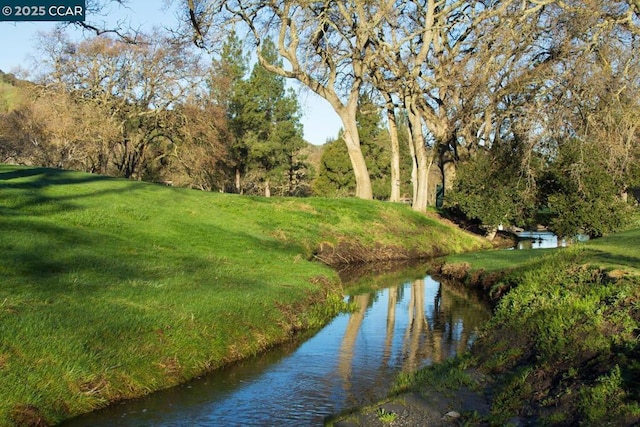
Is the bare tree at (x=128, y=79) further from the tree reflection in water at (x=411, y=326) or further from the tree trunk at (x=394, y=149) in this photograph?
the tree reflection in water at (x=411, y=326)

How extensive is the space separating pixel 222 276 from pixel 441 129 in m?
30.9

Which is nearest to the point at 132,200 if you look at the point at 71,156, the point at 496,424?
the point at 496,424

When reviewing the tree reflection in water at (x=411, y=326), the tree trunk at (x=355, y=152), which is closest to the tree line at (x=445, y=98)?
the tree trunk at (x=355, y=152)

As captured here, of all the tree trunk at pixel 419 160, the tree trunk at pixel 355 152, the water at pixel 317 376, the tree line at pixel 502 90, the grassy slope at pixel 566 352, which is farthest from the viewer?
the tree trunk at pixel 419 160

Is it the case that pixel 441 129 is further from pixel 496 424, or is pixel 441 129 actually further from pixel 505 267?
pixel 496 424

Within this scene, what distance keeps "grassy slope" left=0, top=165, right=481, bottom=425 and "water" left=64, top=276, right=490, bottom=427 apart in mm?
485

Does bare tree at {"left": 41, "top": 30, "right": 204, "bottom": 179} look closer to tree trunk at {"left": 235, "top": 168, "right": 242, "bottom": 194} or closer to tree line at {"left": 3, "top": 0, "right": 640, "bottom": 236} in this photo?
tree line at {"left": 3, "top": 0, "right": 640, "bottom": 236}

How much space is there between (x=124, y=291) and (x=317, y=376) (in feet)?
14.3

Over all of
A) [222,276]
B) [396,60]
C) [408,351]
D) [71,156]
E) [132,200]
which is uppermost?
[396,60]

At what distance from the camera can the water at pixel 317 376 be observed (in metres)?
9.78

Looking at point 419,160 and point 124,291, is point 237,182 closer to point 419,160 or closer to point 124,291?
point 419,160

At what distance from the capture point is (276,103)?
76.2 m

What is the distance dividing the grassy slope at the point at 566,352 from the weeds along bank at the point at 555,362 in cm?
1

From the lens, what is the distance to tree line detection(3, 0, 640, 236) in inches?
1214
